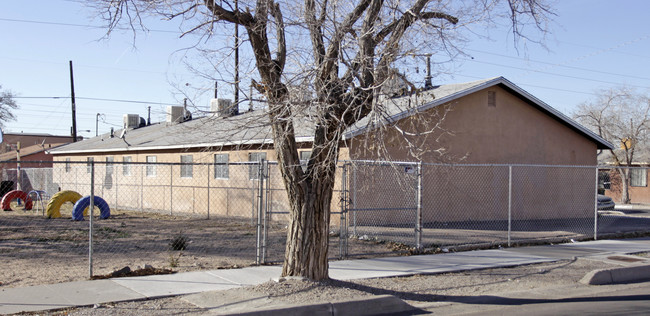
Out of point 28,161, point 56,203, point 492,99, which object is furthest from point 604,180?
point 28,161

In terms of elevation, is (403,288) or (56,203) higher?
(56,203)

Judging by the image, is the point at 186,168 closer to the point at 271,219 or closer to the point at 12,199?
the point at 271,219

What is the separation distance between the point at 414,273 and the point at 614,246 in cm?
686

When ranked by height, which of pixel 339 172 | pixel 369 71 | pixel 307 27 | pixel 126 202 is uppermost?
pixel 307 27

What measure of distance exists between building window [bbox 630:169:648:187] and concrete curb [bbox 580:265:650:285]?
28.7m

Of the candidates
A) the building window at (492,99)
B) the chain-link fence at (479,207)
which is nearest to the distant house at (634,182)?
the chain-link fence at (479,207)

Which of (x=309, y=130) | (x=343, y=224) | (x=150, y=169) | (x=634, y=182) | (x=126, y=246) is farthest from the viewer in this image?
(x=634, y=182)

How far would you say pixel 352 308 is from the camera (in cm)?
762

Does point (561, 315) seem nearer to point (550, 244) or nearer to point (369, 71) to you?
point (369, 71)

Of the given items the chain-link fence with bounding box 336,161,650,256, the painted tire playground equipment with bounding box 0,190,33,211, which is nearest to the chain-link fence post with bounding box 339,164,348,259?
the chain-link fence with bounding box 336,161,650,256

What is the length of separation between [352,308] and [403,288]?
177 cm

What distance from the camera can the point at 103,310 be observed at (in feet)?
24.4

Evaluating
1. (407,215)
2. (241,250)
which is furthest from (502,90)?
(241,250)

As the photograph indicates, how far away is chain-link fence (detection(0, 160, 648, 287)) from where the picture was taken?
1146 centimetres
